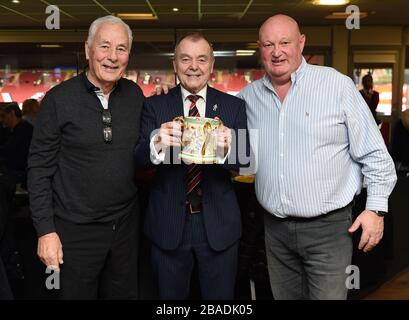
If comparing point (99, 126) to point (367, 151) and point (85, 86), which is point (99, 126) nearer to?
point (85, 86)

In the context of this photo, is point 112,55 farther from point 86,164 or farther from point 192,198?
point 192,198

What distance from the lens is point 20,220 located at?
411cm

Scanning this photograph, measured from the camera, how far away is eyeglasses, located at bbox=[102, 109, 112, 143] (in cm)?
185

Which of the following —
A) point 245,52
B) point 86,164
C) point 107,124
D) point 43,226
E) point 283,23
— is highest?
point 245,52

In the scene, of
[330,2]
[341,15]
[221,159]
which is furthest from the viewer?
[341,15]

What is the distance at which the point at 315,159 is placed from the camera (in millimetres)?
1906

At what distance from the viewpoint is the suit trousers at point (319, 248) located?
6.37ft

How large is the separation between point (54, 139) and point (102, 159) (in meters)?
0.20

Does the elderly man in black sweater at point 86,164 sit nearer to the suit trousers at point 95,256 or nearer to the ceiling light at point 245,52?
the suit trousers at point 95,256

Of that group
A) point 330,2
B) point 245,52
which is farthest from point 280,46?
point 245,52

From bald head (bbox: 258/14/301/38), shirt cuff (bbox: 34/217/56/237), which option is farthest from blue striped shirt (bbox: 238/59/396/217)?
shirt cuff (bbox: 34/217/56/237)

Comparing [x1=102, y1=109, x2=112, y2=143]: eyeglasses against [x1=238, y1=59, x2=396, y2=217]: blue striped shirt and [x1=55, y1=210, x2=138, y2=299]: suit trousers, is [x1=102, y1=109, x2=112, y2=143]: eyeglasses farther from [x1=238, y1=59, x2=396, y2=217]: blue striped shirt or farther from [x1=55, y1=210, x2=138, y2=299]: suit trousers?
[x1=238, y1=59, x2=396, y2=217]: blue striped shirt

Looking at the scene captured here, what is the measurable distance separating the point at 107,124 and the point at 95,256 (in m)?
0.53

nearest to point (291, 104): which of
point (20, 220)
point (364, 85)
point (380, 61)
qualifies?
point (20, 220)
